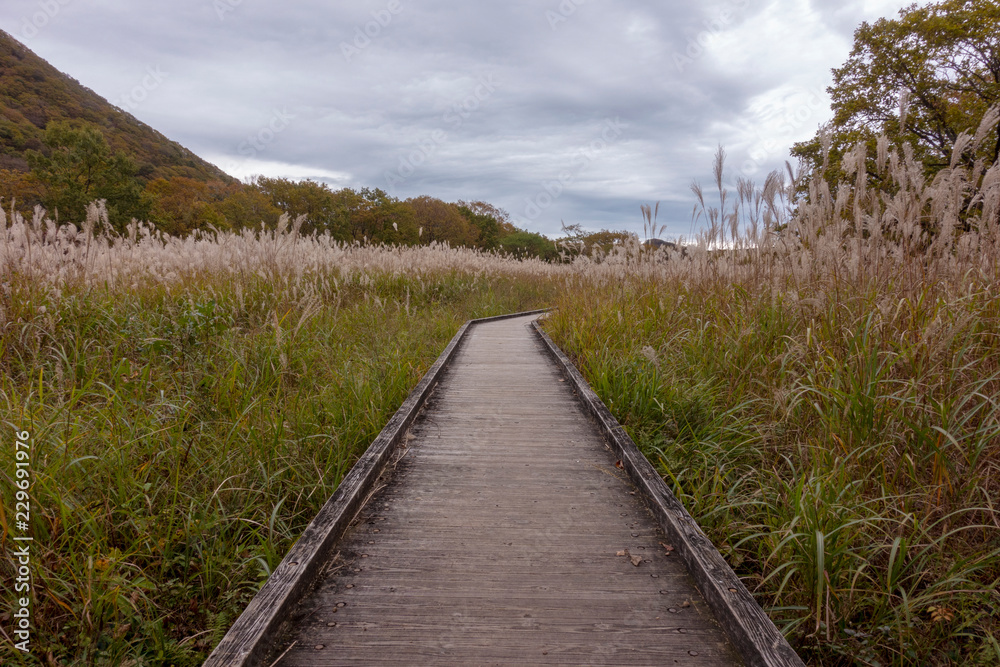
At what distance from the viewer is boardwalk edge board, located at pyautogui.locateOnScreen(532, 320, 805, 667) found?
1442 mm

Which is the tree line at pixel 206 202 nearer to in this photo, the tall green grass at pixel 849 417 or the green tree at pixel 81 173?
the green tree at pixel 81 173

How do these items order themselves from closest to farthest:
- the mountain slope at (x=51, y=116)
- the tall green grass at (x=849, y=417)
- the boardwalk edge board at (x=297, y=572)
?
1. the boardwalk edge board at (x=297, y=572)
2. the tall green grass at (x=849, y=417)
3. the mountain slope at (x=51, y=116)

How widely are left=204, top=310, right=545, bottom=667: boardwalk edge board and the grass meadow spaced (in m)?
0.25

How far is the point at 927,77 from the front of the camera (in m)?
17.8

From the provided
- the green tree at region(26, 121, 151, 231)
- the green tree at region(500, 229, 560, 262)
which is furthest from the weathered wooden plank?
the green tree at region(500, 229, 560, 262)

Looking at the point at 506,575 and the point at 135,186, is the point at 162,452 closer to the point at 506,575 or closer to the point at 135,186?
the point at 506,575

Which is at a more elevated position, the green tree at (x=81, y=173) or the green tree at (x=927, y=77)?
the green tree at (x=927, y=77)

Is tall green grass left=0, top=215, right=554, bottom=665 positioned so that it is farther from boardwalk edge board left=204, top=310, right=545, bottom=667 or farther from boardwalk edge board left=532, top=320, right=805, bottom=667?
boardwalk edge board left=532, top=320, right=805, bottom=667

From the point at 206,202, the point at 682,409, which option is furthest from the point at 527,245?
the point at 682,409

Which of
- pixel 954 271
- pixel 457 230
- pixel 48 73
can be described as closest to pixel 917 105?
pixel 954 271

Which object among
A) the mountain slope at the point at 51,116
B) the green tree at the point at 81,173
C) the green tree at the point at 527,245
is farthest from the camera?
the green tree at the point at 527,245

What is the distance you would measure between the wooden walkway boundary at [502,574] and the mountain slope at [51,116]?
4362 centimetres

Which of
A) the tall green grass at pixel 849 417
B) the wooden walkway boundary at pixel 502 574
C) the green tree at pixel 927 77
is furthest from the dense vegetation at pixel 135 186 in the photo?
the wooden walkway boundary at pixel 502 574

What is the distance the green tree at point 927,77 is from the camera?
645 inches
